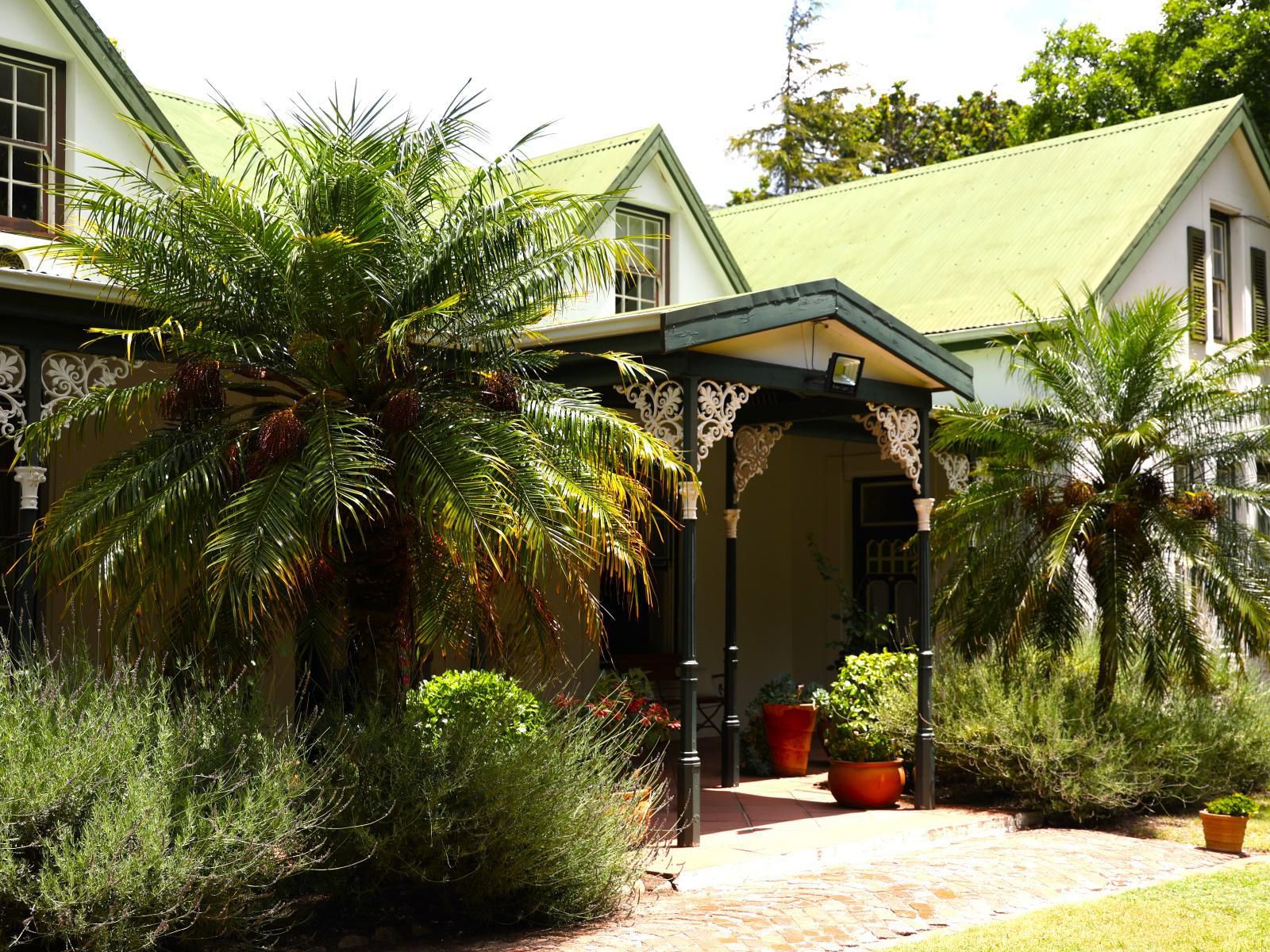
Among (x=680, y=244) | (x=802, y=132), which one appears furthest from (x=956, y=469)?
(x=802, y=132)

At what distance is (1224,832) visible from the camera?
9906 millimetres

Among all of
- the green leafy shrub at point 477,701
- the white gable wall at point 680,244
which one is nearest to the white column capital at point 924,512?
the green leafy shrub at point 477,701

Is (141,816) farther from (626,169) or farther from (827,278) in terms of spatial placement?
(626,169)

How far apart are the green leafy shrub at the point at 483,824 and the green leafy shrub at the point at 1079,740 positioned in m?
4.26

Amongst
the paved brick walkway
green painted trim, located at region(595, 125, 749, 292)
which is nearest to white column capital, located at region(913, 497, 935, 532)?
the paved brick walkway

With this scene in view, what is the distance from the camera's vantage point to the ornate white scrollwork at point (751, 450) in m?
12.4

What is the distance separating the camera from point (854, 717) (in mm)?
11117

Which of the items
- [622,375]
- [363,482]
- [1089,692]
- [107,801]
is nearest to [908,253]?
[1089,692]

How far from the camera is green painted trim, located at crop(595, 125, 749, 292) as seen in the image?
15.7 m

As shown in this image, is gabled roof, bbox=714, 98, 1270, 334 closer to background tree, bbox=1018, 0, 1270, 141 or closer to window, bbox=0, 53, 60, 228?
background tree, bbox=1018, 0, 1270, 141

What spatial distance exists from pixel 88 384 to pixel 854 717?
6132 mm

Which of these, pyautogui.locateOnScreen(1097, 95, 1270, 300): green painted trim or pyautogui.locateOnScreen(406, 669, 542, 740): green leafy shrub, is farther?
pyautogui.locateOnScreen(1097, 95, 1270, 300): green painted trim

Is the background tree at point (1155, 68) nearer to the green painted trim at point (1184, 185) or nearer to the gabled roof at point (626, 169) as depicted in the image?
Result: the green painted trim at point (1184, 185)

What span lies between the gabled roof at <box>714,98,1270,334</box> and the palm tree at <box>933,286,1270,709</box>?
9.98 ft
